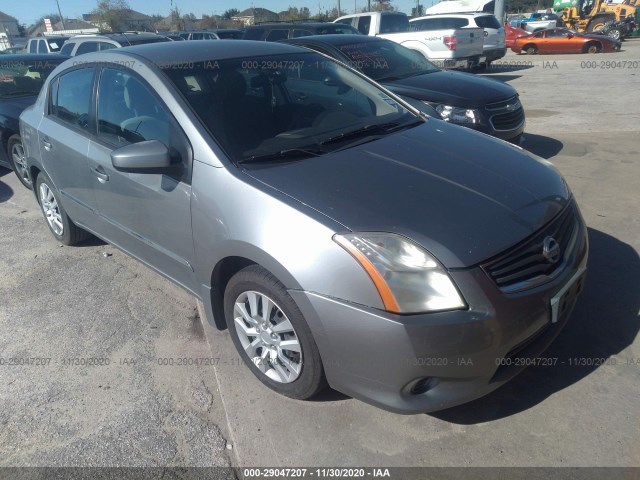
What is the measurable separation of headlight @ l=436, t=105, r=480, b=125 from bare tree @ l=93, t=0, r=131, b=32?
4231 cm

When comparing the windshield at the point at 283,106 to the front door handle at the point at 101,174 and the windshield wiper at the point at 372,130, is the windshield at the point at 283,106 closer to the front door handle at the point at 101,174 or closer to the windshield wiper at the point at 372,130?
the windshield wiper at the point at 372,130

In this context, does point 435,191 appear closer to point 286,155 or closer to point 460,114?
point 286,155

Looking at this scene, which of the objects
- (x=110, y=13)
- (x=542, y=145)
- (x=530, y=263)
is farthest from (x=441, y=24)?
(x=110, y=13)

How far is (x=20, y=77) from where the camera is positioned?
7020mm

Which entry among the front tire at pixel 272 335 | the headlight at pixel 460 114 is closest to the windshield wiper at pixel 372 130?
the front tire at pixel 272 335

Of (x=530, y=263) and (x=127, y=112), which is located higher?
(x=127, y=112)

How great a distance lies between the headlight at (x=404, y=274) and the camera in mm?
2164

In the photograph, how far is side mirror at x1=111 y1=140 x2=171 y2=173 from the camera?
277 cm

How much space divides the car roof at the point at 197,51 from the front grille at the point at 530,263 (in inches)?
86.8

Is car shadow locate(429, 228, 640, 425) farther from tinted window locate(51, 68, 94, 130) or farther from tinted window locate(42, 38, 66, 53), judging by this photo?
tinted window locate(42, 38, 66, 53)

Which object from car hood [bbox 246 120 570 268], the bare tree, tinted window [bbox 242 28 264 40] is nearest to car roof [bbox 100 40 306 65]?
car hood [bbox 246 120 570 268]

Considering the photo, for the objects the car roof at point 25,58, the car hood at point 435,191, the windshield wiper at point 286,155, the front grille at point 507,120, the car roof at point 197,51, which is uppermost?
the car roof at point 197,51

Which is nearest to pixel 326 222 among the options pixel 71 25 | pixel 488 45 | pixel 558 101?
pixel 558 101

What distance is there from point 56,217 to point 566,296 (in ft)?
14.1
